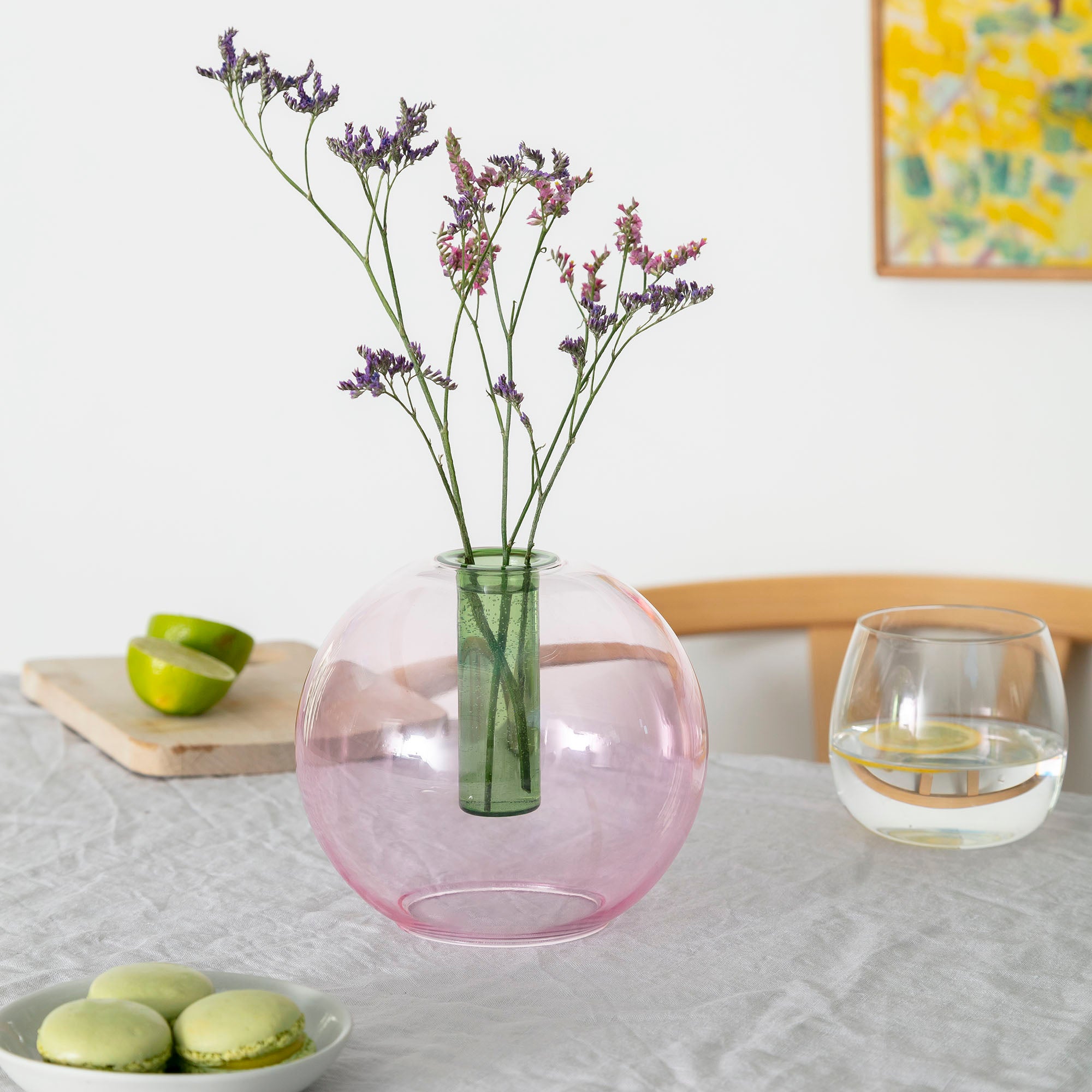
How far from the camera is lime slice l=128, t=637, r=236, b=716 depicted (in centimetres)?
107

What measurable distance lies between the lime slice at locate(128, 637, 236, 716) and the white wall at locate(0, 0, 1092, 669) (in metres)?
0.80

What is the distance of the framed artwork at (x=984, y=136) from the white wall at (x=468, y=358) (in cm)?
5

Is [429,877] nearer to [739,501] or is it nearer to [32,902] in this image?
[32,902]

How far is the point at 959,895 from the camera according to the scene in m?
0.77

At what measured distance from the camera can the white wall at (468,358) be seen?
1.73m

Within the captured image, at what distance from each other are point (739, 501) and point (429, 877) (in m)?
1.21

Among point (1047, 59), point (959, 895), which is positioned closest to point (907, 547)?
point (1047, 59)

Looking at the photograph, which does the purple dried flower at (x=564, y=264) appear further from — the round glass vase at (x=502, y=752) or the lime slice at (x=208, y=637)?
the lime slice at (x=208, y=637)

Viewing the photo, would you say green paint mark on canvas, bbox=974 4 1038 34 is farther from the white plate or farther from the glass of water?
the white plate

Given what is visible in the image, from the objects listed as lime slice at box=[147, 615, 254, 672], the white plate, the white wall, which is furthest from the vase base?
the white wall

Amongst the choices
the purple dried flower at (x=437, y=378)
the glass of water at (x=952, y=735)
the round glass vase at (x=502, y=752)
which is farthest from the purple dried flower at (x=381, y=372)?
the glass of water at (x=952, y=735)

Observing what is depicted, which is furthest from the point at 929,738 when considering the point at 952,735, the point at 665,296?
the point at 665,296

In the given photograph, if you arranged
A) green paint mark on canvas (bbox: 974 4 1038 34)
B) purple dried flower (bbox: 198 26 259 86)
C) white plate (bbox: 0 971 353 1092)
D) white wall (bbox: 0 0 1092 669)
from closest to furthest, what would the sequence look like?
white plate (bbox: 0 971 353 1092) → purple dried flower (bbox: 198 26 259 86) → green paint mark on canvas (bbox: 974 4 1038 34) → white wall (bbox: 0 0 1092 669)

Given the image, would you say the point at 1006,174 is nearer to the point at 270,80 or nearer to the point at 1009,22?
the point at 1009,22
